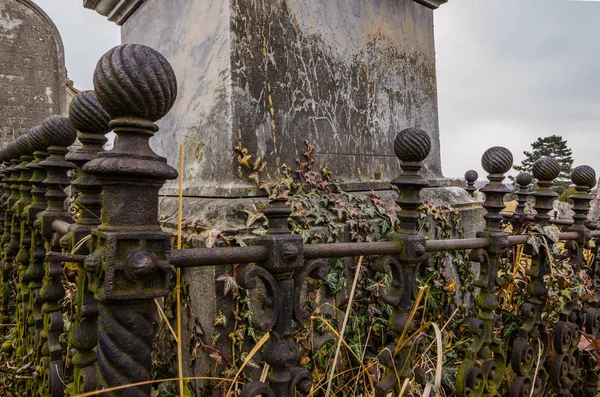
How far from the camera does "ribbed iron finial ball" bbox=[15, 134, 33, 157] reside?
1852 millimetres

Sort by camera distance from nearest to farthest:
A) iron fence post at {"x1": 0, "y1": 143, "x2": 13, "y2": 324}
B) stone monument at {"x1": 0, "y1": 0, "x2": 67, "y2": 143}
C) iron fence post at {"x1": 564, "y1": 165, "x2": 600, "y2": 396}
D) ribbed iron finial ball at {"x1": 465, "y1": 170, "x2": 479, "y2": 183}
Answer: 1. iron fence post at {"x1": 564, "y1": 165, "x2": 600, "y2": 396}
2. iron fence post at {"x1": 0, "y1": 143, "x2": 13, "y2": 324}
3. ribbed iron finial ball at {"x1": 465, "y1": 170, "x2": 479, "y2": 183}
4. stone monument at {"x1": 0, "y1": 0, "x2": 67, "y2": 143}

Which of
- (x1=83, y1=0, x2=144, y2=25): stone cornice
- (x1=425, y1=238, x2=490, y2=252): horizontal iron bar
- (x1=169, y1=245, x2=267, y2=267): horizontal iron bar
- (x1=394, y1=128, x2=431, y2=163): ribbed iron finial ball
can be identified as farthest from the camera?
(x1=83, y1=0, x2=144, y2=25): stone cornice

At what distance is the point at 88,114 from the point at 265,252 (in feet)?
2.33

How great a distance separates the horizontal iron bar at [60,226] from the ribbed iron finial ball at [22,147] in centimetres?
48

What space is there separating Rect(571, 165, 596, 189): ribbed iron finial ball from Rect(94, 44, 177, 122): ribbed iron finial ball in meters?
2.38

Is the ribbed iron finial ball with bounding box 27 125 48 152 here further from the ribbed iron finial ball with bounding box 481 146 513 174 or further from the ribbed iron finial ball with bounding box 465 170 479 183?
the ribbed iron finial ball with bounding box 465 170 479 183

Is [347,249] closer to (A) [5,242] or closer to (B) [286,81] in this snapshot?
(B) [286,81]

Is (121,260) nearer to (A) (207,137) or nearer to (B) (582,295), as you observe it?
(A) (207,137)

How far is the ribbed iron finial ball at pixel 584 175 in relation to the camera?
7.50 ft

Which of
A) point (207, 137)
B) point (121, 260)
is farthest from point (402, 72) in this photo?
point (121, 260)

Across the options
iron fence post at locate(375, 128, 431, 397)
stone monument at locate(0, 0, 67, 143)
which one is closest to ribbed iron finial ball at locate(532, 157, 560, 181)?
iron fence post at locate(375, 128, 431, 397)

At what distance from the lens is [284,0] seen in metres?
2.10

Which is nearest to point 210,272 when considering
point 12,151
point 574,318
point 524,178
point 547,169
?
point 12,151

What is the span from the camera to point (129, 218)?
0.91m
